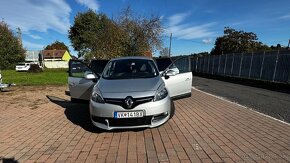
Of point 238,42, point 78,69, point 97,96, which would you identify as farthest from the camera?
point 238,42

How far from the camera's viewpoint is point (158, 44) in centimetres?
2606

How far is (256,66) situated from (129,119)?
1550cm

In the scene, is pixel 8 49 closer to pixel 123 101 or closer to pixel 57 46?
pixel 123 101

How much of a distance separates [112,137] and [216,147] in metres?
2.01

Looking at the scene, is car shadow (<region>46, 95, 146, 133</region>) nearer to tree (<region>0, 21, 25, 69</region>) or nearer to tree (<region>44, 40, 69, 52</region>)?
tree (<region>0, 21, 25, 69</region>)

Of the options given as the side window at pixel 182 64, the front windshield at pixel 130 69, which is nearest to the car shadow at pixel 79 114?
the front windshield at pixel 130 69

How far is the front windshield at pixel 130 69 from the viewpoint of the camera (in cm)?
607

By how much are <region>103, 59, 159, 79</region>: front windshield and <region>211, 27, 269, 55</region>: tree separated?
54339 mm

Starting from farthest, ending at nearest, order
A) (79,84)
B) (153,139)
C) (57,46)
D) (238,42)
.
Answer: (57,46), (238,42), (79,84), (153,139)

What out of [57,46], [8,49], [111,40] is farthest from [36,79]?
[57,46]

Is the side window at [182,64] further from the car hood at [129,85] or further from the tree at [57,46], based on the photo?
the tree at [57,46]

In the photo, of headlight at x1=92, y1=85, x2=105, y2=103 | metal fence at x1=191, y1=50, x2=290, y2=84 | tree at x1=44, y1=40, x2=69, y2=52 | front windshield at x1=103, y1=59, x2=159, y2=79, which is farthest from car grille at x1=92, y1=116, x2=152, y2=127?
tree at x1=44, y1=40, x2=69, y2=52

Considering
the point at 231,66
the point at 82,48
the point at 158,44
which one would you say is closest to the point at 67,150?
the point at 231,66

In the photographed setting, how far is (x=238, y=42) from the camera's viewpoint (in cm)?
5703
